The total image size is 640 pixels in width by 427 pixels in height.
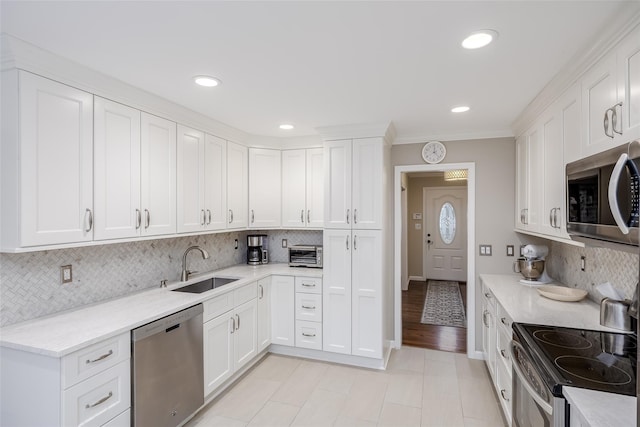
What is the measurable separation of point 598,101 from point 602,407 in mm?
1414

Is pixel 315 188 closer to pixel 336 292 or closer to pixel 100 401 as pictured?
pixel 336 292

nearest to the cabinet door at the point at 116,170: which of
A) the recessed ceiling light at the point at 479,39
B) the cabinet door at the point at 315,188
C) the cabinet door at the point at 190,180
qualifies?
the cabinet door at the point at 190,180

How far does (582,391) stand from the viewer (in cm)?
124

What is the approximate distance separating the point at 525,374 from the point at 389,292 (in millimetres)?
2155

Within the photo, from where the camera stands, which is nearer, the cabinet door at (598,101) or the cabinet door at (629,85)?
the cabinet door at (629,85)

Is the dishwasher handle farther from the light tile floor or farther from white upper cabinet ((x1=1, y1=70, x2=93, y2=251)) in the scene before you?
the light tile floor

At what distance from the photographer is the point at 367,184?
3.33 metres

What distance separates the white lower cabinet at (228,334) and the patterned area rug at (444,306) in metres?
2.72

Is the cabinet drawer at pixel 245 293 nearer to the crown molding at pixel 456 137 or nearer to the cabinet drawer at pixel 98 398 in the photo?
the cabinet drawer at pixel 98 398

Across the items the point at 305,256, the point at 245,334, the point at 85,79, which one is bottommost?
the point at 245,334

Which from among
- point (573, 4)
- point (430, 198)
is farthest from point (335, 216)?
point (430, 198)

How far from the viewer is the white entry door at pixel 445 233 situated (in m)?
7.30

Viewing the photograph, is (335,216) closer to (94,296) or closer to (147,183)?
(147,183)

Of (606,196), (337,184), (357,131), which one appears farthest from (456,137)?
(606,196)
